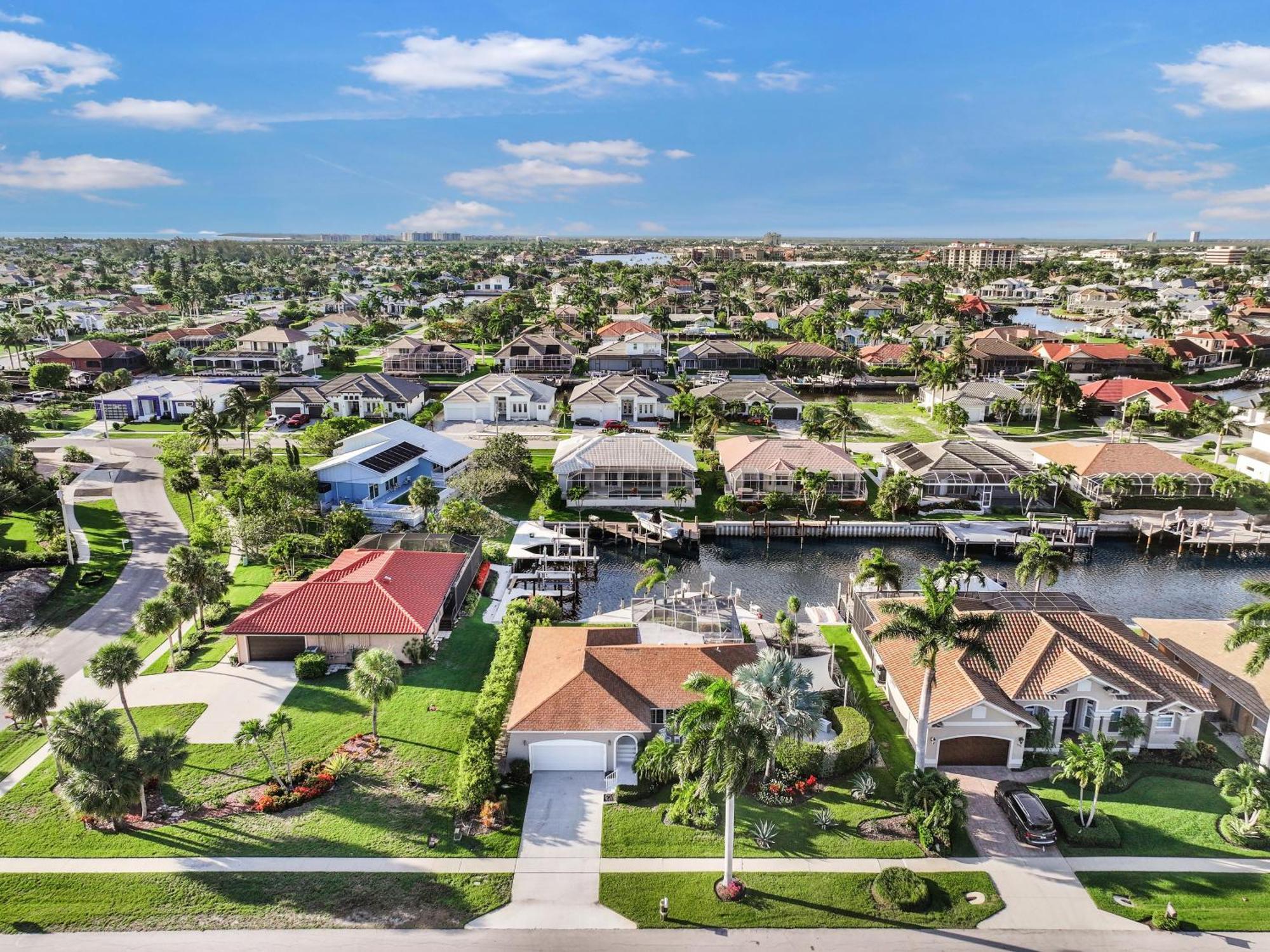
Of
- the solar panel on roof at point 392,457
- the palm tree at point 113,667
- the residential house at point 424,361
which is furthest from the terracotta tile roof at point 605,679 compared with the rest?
the residential house at point 424,361

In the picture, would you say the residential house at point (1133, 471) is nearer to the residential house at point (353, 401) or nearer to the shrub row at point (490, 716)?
the shrub row at point (490, 716)

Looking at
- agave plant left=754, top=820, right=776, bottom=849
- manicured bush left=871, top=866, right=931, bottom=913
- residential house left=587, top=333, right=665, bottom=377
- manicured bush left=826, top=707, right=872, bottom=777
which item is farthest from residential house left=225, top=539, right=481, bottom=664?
residential house left=587, top=333, right=665, bottom=377

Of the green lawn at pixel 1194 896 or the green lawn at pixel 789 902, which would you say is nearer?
the green lawn at pixel 789 902

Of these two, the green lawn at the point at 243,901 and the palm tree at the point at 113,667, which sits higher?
the palm tree at the point at 113,667

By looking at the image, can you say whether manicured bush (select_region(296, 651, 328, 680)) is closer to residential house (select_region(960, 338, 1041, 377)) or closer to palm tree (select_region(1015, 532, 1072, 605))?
palm tree (select_region(1015, 532, 1072, 605))

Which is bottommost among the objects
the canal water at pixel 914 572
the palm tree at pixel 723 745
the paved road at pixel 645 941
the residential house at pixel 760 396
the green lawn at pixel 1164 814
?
the paved road at pixel 645 941
